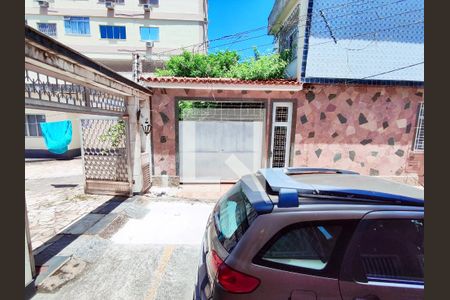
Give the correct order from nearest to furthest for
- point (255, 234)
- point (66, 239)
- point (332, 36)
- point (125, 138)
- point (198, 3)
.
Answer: point (255, 234), point (66, 239), point (125, 138), point (332, 36), point (198, 3)

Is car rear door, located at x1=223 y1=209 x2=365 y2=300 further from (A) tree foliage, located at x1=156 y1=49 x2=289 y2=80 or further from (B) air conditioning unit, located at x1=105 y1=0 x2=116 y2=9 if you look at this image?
(B) air conditioning unit, located at x1=105 y1=0 x2=116 y2=9

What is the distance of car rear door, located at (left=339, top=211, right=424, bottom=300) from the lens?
55.4 inches

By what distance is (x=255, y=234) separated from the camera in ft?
4.73

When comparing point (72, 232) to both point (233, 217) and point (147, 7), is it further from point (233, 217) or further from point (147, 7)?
point (147, 7)

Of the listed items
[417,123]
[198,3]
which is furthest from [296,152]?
[198,3]

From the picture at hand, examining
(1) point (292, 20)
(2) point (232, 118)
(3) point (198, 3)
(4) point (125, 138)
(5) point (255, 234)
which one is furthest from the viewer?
(3) point (198, 3)

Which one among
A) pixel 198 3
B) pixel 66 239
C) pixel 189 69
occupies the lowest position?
pixel 66 239

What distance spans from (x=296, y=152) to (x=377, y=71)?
3.49 m

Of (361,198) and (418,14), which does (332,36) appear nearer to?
(418,14)

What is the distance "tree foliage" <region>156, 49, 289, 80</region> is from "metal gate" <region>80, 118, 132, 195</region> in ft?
13.9

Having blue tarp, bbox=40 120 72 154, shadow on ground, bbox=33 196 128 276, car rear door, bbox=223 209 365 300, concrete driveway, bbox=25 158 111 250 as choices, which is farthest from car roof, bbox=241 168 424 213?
blue tarp, bbox=40 120 72 154

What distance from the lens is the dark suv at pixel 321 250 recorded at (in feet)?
4.56

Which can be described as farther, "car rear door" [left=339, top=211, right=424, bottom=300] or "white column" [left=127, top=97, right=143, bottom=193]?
"white column" [left=127, top=97, right=143, bottom=193]

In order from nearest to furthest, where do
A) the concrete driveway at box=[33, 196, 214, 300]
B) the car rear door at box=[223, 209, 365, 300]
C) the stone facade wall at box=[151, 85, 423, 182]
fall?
the car rear door at box=[223, 209, 365, 300] < the concrete driveway at box=[33, 196, 214, 300] < the stone facade wall at box=[151, 85, 423, 182]
